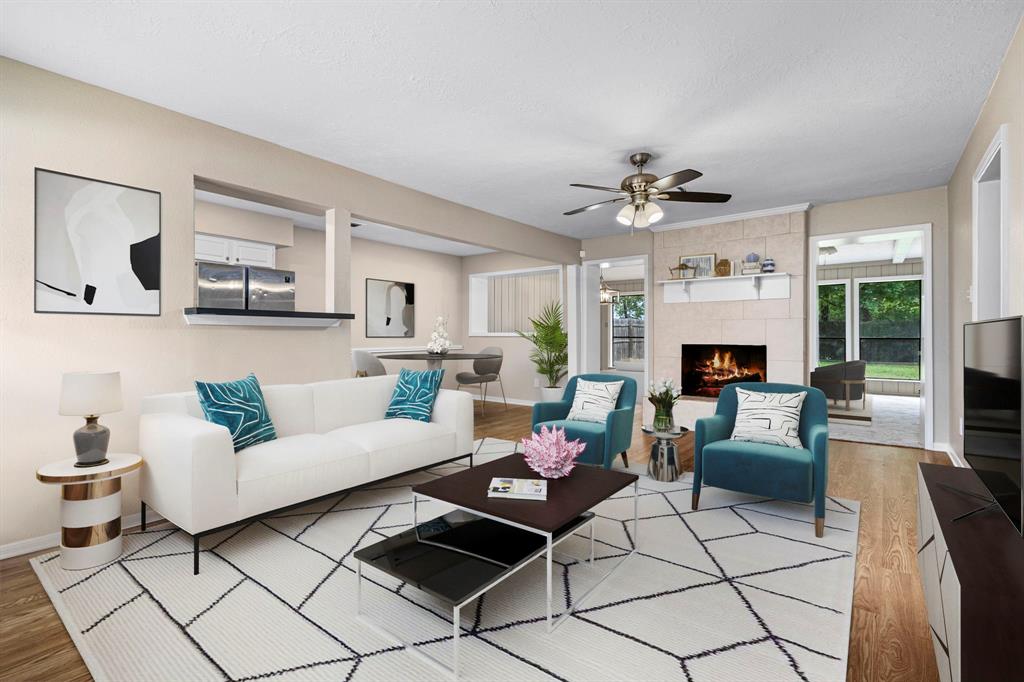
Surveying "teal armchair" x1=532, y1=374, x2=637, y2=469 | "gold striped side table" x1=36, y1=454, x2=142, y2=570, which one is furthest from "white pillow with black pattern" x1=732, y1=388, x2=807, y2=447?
"gold striped side table" x1=36, y1=454, x2=142, y2=570

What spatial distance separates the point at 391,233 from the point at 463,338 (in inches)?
95.5

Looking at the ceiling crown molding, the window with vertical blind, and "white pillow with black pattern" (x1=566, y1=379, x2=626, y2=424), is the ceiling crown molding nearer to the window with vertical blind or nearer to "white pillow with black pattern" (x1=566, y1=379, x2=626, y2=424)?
the window with vertical blind

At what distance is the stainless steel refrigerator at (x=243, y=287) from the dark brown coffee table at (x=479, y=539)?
3.77 metres

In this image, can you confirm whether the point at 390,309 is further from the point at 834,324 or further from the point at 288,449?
the point at 834,324

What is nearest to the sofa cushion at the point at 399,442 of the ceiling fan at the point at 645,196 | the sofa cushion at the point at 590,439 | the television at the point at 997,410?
the sofa cushion at the point at 590,439

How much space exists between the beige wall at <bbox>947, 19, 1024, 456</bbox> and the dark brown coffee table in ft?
7.35

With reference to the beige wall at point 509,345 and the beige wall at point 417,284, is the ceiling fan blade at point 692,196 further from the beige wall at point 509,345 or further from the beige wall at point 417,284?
the beige wall at point 417,284

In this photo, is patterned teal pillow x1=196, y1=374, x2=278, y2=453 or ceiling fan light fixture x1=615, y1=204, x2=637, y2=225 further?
ceiling fan light fixture x1=615, y1=204, x2=637, y2=225

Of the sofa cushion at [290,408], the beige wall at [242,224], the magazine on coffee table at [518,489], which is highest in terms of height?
the beige wall at [242,224]

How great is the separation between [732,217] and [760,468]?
3.74 meters

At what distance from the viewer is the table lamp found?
242 centimetres

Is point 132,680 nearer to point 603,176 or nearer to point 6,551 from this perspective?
point 6,551

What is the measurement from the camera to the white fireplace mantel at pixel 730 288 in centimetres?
557

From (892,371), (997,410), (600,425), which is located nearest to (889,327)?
(892,371)
